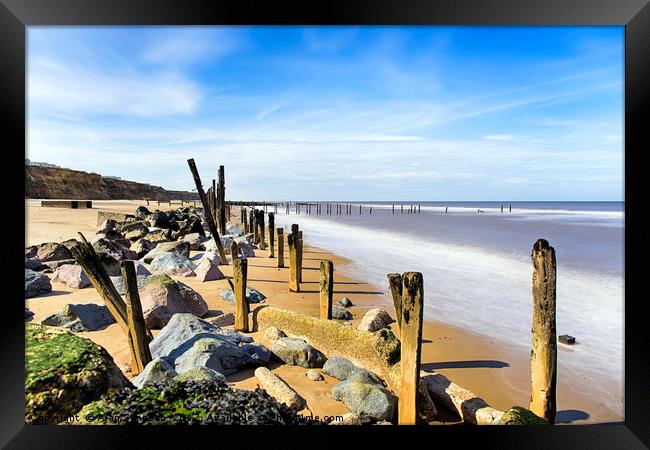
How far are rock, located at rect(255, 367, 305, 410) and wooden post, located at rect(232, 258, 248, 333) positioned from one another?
72.4 inches

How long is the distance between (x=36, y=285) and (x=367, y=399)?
7.24 metres

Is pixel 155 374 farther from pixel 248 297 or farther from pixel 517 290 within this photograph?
pixel 517 290

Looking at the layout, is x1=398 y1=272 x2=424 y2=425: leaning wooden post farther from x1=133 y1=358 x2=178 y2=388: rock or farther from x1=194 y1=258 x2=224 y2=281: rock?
x1=194 y1=258 x2=224 y2=281: rock

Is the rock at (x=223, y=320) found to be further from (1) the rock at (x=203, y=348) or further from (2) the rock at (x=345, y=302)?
(2) the rock at (x=345, y=302)

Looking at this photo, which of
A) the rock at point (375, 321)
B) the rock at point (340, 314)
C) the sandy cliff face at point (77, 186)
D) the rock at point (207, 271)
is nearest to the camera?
the rock at point (375, 321)

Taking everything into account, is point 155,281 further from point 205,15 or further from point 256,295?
point 205,15

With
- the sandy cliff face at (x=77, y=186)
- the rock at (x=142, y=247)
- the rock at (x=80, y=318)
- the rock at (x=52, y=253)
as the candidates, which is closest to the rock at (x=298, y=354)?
the rock at (x=80, y=318)

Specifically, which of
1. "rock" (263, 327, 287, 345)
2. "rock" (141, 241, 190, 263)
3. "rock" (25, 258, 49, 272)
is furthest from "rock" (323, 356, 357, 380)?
"rock" (25, 258, 49, 272)

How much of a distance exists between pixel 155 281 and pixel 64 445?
11.2ft

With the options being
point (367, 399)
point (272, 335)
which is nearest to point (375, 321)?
point (272, 335)

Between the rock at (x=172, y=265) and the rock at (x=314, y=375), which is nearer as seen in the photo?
the rock at (x=314, y=375)

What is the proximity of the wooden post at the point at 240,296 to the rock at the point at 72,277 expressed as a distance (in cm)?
422

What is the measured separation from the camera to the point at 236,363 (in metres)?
4.58

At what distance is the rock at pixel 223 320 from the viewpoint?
6430 millimetres
